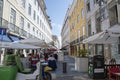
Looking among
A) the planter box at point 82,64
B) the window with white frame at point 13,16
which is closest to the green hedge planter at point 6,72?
the planter box at point 82,64

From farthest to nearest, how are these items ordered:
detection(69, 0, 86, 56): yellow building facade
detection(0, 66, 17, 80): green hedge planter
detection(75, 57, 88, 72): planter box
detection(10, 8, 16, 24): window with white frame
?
detection(69, 0, 86, 56): yellow building facade
detection(10, 8, 16, 24): window with white frame
detection(75, 57, 88, 72): planter box
detection(0, 66, 17, 80): green hedge planter

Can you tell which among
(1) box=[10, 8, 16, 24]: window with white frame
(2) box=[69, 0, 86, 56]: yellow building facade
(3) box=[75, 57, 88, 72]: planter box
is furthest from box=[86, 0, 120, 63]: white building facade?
(1) box=[10, 8, 16, 24]: window with white frame

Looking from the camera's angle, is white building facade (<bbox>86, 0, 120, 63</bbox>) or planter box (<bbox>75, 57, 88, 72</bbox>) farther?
white building facade (<bbox>86, 0, 120, 63</bbox>)

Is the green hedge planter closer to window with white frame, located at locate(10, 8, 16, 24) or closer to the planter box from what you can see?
the planter box

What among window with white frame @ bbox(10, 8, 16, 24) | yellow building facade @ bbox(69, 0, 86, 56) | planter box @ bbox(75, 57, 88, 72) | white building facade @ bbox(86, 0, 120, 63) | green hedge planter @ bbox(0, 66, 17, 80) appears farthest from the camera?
yellow building facade @ bbox(69, 0, 86, 56)

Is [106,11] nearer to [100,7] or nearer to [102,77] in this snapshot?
[100,7]

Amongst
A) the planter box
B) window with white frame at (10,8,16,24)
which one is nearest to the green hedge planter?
the planter box

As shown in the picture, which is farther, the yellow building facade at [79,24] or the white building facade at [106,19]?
the yellow building facade at [79,24]

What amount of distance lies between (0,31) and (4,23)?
360 inches

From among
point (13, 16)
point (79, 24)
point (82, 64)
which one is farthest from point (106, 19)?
point (79, 24)

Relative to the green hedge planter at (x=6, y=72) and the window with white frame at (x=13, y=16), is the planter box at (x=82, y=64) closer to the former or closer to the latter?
the green hedge planter at (x=6, y=72)

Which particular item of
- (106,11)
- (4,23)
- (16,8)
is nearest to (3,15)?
(4,23)

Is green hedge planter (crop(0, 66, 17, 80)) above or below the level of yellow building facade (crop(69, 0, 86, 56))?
below

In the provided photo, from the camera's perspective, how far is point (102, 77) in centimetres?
1016
